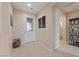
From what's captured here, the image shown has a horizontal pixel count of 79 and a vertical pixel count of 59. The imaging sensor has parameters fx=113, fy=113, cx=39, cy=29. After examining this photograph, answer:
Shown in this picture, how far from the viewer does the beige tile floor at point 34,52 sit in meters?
1.63

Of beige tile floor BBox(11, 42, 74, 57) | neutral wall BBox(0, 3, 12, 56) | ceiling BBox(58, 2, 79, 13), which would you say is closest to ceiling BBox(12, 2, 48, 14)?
neutral wall BBox(0, 3, 12, 56)

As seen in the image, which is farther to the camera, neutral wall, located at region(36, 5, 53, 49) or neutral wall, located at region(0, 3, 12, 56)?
neutral wall, located at region(36, 5, 53, 49)

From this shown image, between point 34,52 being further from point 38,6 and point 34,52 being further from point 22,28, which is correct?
point 38,6

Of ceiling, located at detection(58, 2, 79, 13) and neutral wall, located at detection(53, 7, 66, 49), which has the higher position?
ceiling, located at detection(58, 2, 79, 13)

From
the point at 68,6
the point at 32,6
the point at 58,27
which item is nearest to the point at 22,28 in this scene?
the point at 32,6

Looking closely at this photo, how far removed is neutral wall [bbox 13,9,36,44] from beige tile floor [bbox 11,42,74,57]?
0.30 feet

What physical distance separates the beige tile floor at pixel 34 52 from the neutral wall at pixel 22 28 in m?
0.09

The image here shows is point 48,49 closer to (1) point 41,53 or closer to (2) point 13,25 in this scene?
(1) point 41,53

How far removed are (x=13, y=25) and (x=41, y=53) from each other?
23.0 inches

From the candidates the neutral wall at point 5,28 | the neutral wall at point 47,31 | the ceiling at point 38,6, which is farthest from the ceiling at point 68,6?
Answer: the neutral wall at point 5,28

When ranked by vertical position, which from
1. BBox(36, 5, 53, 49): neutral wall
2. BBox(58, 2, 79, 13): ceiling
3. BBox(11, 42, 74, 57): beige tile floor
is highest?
BBox(58, 2, 79, 13): ceiling

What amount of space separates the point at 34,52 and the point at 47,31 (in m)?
0.37

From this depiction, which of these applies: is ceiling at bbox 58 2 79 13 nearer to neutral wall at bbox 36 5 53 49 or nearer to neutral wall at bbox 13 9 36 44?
neutral wall at bbox 36 5 53 49

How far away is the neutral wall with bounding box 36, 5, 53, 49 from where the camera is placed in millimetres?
1706
